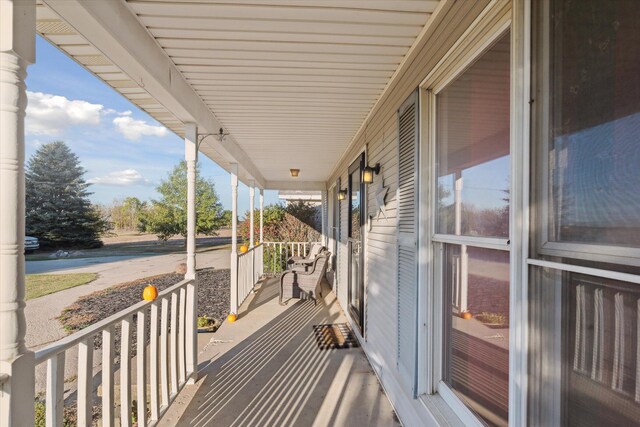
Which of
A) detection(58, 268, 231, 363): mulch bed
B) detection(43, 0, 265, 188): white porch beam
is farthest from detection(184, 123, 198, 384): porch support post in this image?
detection(58, 268, 231, 363): mulch bed

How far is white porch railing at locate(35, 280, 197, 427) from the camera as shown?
4.44ft

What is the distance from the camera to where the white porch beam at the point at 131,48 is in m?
1.41

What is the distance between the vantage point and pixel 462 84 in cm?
166

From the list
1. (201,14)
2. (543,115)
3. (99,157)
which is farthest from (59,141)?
(543,115)

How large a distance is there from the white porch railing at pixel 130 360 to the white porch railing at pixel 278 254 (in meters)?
5.13

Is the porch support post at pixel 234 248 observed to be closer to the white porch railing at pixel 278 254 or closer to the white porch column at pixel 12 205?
the white porch railing at pixel 278 254

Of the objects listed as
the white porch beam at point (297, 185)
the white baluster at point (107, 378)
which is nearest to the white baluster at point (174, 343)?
the white baluster at point (107, 378)

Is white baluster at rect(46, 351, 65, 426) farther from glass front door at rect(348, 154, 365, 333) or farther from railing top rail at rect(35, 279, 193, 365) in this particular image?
glass front door at rect(348, 154, 365, 333)

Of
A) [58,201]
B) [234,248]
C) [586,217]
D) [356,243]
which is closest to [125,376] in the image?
[586,217]

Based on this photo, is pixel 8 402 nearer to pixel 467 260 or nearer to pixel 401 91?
pixel 467 260

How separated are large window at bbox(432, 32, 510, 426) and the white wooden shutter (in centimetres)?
19

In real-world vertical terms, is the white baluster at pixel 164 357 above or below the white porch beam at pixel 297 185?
below

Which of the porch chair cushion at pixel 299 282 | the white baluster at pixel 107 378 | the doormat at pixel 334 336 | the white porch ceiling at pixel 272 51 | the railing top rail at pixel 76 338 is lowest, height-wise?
the doormat at pixel 334 336

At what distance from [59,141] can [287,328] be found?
82.5 ft
